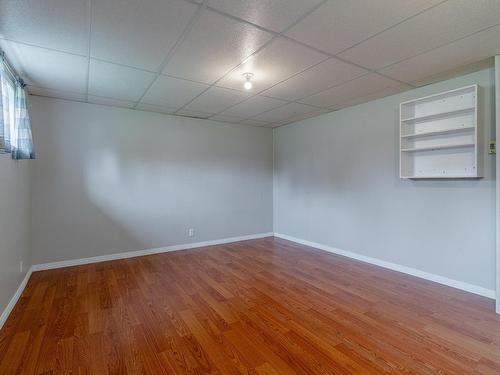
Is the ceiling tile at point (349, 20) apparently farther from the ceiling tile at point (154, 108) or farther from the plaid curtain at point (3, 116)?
the ceiling tile at point (154, 108)

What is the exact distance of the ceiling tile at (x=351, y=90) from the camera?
2.93 meters

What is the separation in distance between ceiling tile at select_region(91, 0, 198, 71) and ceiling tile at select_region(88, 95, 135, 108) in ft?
4.48

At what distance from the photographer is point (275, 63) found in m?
2.50

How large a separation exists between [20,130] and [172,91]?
165cm

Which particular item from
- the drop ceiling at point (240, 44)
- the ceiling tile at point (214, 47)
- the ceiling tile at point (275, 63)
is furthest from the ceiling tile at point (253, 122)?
the ceiling tile at point (214, 47)

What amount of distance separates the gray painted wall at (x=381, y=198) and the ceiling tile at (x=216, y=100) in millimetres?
1693

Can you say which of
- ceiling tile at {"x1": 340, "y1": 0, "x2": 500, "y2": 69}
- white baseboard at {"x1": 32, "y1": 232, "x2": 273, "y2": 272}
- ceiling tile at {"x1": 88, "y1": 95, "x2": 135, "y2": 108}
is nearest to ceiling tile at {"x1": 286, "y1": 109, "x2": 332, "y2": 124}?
ceiling tile at {"x1": 340, "y1": 0, "x2": 500, "y2": 69}

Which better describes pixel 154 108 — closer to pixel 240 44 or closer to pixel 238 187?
pixel 238 187

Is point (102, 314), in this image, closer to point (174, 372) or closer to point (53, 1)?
point (174, 372)

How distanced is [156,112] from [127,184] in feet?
4.24

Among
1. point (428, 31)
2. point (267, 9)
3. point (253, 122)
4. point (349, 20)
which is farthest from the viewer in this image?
point (253, 122)

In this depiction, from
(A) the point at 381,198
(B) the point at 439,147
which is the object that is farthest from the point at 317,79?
(A) the point at 381,198

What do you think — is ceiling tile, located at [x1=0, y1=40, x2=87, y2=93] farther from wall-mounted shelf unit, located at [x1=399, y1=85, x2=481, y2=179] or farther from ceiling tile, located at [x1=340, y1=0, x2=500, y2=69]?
wall-mounted shelf unit, located at [x1=399, y1=85, x2=481, y2=179]

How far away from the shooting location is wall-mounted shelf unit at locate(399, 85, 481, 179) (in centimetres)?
273
